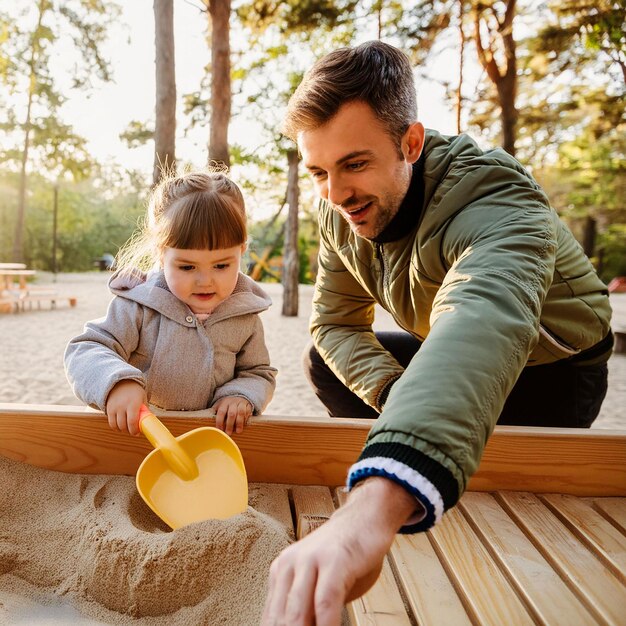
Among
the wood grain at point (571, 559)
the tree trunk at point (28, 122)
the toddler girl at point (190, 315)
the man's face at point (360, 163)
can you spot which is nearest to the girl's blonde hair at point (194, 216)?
the toddler girl at point (190, 315)

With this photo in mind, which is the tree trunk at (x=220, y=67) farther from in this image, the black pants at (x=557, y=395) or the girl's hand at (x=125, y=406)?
the girl's hand at (x=125, y=406)

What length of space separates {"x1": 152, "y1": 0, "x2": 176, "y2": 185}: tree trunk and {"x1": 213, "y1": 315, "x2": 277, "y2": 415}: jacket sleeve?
10.3 feet

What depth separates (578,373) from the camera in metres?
1.82

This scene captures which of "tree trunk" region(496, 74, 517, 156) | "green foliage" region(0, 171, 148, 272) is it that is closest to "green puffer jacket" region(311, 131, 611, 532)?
"tree trunk" region(496, 74, 517, 156)

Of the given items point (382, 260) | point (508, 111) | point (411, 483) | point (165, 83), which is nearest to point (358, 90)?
point (382, 260)

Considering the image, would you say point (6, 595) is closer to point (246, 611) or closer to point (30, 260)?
point (246, 611)

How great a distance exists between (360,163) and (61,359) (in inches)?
191

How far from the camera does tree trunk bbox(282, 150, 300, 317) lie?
9.30 meters

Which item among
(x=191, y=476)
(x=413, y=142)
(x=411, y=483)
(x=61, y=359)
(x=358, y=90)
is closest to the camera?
(x=411, y=483)

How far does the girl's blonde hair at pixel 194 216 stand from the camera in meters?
1.56

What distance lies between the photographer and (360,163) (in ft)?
4.80

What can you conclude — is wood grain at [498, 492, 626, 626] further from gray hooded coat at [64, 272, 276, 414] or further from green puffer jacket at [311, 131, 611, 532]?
gray hooded coat at [64, 272, 276, 414]

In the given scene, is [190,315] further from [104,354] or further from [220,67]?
[220,67]

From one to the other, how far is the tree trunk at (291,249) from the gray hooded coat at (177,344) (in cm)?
758
